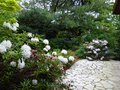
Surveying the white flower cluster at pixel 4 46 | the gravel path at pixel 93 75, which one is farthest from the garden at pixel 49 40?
the gravel path at pixel 93 75

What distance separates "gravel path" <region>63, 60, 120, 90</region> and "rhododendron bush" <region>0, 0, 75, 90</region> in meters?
0.64

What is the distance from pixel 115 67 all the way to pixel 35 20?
5512mm

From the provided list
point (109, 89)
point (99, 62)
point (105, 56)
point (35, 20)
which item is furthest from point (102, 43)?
point (109, 89)

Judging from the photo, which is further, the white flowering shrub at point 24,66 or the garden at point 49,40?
the garden at point 49,40

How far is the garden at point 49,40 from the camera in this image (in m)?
5.93

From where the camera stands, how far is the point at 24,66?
5945 mm

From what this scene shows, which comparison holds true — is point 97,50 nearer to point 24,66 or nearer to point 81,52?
point 81,52

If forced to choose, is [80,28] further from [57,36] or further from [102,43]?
[102,43]

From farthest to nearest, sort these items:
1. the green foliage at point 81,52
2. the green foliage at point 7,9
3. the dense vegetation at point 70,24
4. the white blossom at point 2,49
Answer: the dense vegetation at point 70,24 → the green foliage at point 81,52 → the green foliage at point 7,9 → the white blossom at point 2,49

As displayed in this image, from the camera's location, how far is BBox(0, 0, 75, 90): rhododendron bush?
19.1 ft

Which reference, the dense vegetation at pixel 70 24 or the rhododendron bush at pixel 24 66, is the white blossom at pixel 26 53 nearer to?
the rhododendron bush at pixel 24 66

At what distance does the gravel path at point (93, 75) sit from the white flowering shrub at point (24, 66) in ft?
2.11

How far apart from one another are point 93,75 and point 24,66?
11.7ft

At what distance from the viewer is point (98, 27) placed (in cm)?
1438
